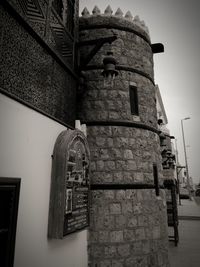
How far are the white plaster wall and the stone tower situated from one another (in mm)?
1344

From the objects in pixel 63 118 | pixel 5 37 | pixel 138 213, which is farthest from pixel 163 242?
pixel 5 37

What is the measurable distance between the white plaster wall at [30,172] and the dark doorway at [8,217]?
0.12 m

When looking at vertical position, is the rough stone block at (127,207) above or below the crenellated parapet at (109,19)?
below

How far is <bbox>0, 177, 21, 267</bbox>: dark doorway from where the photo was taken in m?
2.37

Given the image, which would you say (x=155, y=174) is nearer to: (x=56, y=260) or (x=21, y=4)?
(x=56, y=260)

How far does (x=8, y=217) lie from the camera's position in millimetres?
2449

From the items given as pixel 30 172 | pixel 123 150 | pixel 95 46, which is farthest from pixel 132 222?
pixel 95 46

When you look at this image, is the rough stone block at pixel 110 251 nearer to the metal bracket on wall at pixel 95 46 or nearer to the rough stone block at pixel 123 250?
the rough stone block at pixel 123 250

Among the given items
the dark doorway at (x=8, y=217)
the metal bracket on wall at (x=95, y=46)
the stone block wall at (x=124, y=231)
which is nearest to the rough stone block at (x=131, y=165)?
the stone block wall at (x=124, y=231)

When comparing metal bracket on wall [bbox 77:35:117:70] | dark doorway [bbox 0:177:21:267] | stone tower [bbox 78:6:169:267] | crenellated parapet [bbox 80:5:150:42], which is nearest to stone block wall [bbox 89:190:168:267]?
stone tower [bbox 78:6:169:267]

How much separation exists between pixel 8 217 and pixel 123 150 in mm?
3144

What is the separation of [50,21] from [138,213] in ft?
14.0

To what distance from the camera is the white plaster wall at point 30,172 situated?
255 centimetres

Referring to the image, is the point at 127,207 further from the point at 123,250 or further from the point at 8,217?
the point at 8,217
